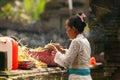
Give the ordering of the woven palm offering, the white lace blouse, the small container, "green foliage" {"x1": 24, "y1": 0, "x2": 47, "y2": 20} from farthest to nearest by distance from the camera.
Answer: "green foliage" {"x1": 24, "y1": 0, "x2": 47, "y2": 20}
the woven palm offering
the small container
the white lace blouse

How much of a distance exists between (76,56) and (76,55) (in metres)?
0.02

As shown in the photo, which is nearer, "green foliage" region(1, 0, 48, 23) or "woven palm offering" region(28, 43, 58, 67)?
"woven palm offering" region(28, 43, 58, 67)

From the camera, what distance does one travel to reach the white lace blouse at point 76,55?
562cm

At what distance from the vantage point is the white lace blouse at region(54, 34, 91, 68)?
562 cm

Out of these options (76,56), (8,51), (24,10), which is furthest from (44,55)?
(24,10)

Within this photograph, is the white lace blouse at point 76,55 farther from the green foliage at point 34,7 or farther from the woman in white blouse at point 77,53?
the green foliage at point 34,7

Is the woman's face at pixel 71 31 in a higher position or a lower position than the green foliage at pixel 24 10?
lower

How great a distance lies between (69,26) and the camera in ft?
18.7

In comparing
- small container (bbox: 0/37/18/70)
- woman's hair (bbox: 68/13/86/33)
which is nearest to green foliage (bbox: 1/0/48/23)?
small container (bbox: 0/37/18/70)

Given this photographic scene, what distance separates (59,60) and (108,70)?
2649 mm

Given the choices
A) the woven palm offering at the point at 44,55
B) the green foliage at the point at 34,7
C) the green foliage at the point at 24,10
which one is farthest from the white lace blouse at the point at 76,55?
the green foliage at the point at 34,7

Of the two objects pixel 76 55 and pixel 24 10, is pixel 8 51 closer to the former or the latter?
pixel 76 55

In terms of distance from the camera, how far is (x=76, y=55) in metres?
5.67

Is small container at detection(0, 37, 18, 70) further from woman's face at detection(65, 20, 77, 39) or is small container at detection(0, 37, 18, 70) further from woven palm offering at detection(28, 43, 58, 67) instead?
woven palm offering at detection(28, 43, 58, 67)
